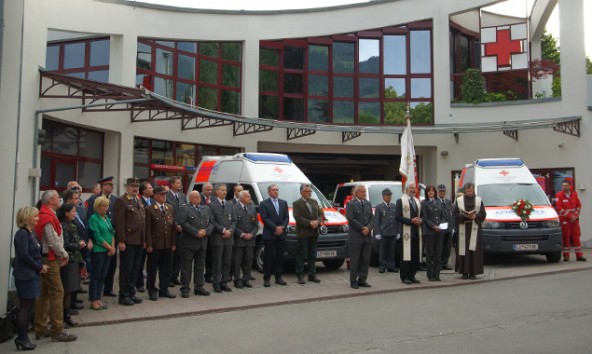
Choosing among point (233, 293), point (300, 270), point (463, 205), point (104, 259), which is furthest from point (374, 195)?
point (104, 259)

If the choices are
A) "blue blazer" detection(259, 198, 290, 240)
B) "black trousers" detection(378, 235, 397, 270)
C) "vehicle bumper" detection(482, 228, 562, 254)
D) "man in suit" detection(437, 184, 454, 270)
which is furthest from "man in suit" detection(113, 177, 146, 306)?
"vehicle bumper" detection(482, 228, 562, 254)

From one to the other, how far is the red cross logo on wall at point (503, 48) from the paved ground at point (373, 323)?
1251cm

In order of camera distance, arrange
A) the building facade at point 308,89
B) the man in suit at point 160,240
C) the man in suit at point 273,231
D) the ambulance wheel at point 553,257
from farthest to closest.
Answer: the building facade at point 308,89 < the ambulance wheel at point 553,257 < the man in suit at point 273,231 < the man in suit at point 160,240

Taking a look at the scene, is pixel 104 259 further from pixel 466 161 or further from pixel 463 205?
pixel 466 161

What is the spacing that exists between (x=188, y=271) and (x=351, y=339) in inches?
148

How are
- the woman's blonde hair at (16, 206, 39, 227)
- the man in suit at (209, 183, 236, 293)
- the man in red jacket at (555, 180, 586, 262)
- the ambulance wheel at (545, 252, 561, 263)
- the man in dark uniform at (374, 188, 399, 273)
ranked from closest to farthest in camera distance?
the woman's blonde hair at (16, 206, 39, 227), the man in suit at (209, 183, 236, 293), the man in dark uniform at (374, 188, 399, 273), the ambulance wheel at (545, 252, 561, 263), the man in red jacket at (555, 180, 586, 262)

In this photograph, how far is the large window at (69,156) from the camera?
1570 cm

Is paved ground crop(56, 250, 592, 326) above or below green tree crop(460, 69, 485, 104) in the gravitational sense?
below

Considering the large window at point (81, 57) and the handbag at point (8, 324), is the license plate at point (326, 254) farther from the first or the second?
the large window at point (81, 57)

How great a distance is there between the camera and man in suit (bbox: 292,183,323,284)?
10859 millimetres

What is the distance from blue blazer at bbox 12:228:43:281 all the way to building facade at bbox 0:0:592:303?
9197mm

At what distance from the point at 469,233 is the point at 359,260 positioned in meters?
2.55

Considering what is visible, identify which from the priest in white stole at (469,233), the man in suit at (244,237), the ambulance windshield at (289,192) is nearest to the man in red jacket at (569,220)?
the priest in white stole at (469,233)

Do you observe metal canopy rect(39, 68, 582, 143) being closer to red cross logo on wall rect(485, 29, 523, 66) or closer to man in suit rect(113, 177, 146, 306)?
red cross logo on wall rect(485, 29, 523, 66)
